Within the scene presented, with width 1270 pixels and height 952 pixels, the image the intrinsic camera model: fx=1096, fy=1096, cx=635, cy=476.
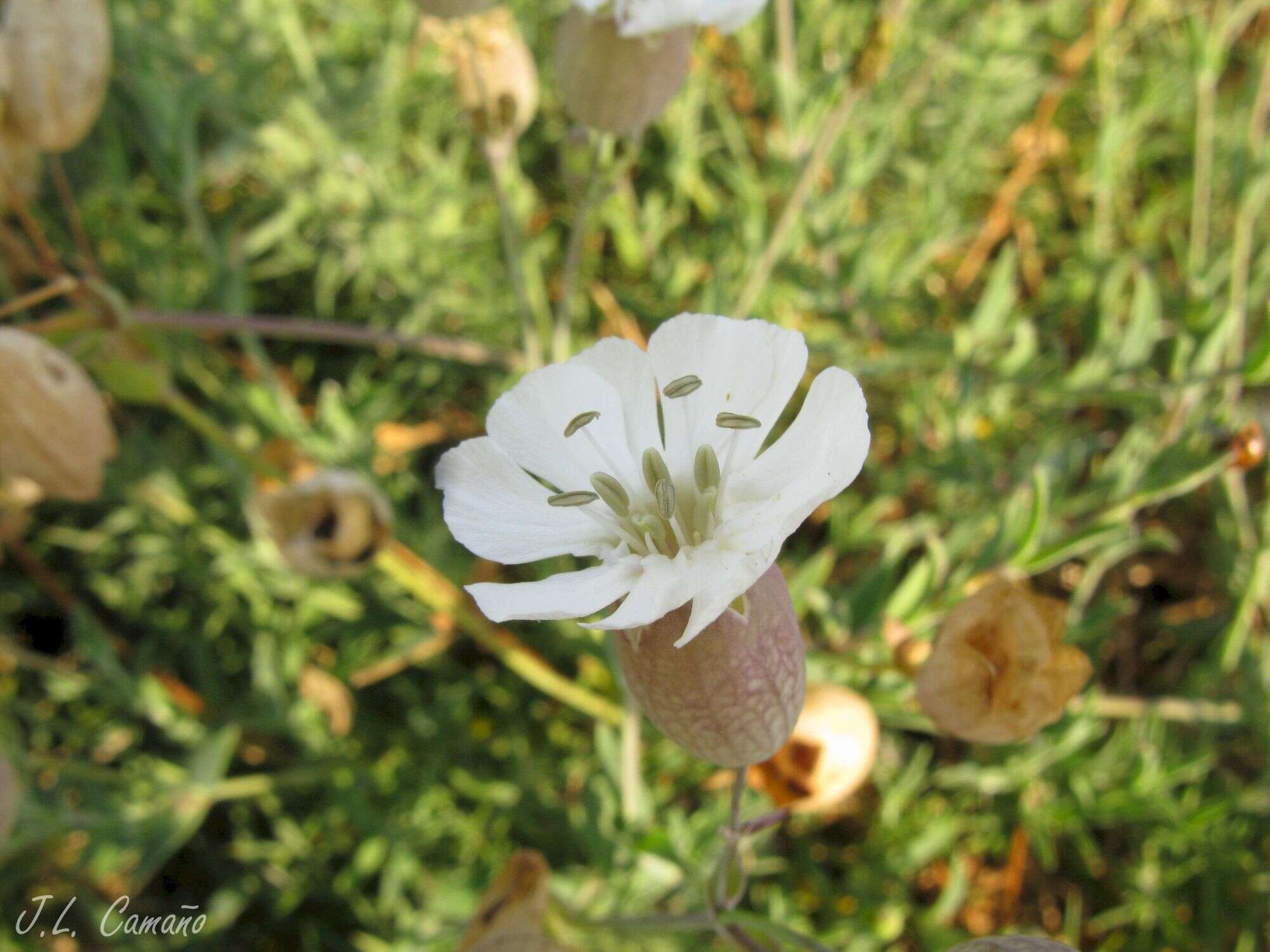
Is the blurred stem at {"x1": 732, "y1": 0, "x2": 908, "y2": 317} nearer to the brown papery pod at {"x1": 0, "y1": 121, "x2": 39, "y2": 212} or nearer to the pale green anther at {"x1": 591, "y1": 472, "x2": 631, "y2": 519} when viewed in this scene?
the pale green anther at {"x1": 591, "y1": 472, "x2": 631, "y2": 519}

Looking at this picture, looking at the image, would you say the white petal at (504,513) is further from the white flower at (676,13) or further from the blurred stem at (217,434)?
the blurred stem at (217,434)

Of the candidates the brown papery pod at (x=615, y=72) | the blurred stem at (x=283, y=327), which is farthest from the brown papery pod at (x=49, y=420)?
the brown papery pod at (x=615, y=72)

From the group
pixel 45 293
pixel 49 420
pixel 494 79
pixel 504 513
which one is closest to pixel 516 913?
pixel 504 513

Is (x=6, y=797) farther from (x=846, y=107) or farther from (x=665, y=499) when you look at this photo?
(x=846, y=107)

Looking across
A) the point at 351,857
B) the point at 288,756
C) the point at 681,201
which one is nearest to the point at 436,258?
the point at 681,201

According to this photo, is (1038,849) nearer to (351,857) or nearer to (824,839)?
(824,839)
